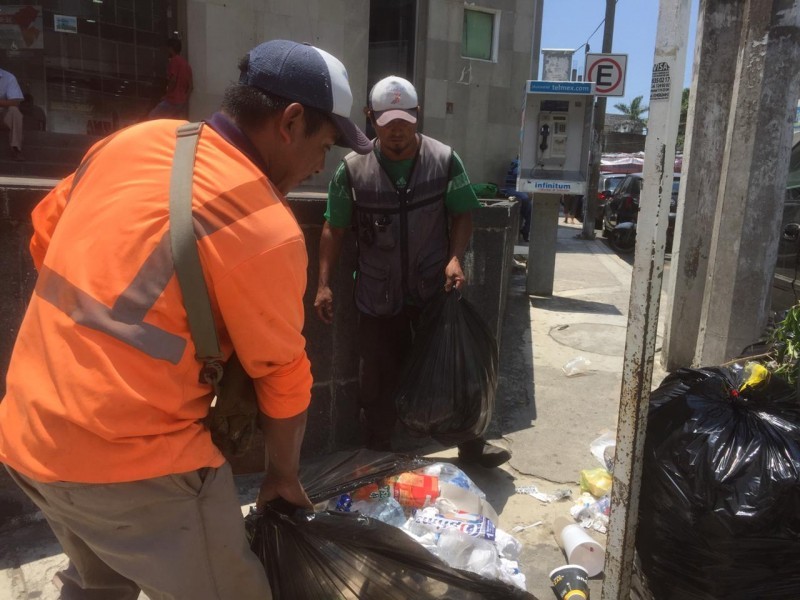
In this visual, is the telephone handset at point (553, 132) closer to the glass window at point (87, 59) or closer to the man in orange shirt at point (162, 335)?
the glass window at point (87, 59)

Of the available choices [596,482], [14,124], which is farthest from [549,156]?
[14,124]

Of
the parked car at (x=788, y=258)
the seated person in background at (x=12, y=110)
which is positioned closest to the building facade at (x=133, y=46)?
the seated person in background at (x=12, y=110)

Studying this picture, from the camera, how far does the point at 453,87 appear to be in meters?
13.9

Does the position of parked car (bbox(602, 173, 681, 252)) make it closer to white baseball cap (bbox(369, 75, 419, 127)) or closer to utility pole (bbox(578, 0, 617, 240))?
utility pole (bbox(578, 0, 617, 240))

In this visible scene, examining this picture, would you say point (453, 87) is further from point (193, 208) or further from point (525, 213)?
point (193, 208)

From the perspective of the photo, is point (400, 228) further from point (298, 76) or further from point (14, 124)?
point (14, 124)

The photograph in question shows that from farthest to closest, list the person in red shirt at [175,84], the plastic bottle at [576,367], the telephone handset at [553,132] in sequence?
1. the person in red shirt at [175,84]
2. the telephone handset at [553,132]
3. the plastic bottle at [576,367]

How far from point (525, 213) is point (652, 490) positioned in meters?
11.6

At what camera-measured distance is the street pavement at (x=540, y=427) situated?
242 cm

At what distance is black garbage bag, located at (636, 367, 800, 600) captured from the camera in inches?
73.4

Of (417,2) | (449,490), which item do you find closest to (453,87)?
(417,2)

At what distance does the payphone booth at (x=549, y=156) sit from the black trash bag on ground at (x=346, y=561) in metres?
5.74

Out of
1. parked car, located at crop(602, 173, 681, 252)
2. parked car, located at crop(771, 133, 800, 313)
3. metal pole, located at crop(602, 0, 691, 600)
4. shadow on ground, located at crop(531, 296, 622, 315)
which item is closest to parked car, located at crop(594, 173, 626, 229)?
parked car, located at crop(602, 173, 681, 252)

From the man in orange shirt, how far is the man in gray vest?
133 centimetres
